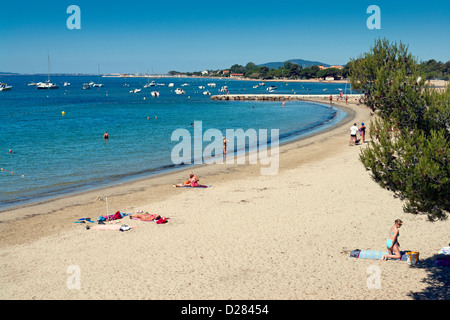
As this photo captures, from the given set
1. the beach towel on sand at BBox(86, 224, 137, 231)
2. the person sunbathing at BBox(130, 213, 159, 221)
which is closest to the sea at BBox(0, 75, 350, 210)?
the beach towel on sand at BBox(86, 224, 137, 231)

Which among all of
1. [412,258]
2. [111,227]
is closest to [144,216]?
[111,227]

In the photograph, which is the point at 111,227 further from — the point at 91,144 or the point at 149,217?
the point at 91,144

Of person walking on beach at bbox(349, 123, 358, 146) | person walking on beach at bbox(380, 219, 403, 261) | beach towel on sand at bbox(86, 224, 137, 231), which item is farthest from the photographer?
person walking on beach at bbox(349, 123, 358, 146)

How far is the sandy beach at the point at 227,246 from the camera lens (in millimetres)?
10773

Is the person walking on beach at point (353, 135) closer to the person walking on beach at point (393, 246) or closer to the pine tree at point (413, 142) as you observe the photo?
the person walking on beach at point (393, 246)

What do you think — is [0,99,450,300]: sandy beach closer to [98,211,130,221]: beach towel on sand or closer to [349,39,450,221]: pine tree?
[98,211,130,221]: beach towel on sand

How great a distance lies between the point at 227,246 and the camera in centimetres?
1364

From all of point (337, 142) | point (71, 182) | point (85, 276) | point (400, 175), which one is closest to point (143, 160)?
point (71, 182)

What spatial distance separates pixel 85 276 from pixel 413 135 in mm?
9364

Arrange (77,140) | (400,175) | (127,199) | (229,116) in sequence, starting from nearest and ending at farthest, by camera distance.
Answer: (400,175) < (127,199) < (77,140) < (229,116)

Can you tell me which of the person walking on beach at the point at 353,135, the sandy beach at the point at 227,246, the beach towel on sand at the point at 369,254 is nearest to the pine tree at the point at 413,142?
the sandy beach at the point at 227,246

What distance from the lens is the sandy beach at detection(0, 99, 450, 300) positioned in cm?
1077
